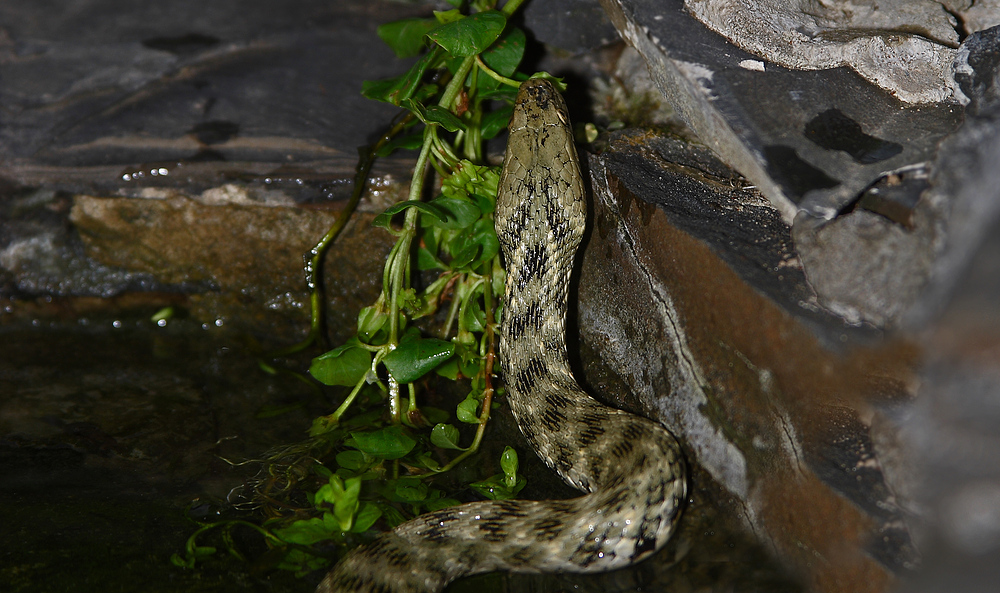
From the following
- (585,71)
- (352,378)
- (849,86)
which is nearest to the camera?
(849,86)

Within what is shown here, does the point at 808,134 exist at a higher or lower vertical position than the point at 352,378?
higher

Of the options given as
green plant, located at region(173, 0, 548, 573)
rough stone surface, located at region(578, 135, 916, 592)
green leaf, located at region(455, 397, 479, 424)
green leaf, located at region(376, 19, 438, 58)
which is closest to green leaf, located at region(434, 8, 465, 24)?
green plant, located at region(173, 0, 548, 573)

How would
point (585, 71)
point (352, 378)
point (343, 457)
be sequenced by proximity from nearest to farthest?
point (343, 457)
point (352, 378)
point (585, 71)

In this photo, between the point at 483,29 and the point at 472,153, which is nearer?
the point at 483,29

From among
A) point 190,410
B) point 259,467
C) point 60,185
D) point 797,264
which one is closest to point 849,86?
point 797,264

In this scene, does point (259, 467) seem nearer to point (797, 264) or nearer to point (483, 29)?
point (483, 29)

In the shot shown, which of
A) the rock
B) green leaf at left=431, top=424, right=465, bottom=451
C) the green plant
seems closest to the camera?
the rock

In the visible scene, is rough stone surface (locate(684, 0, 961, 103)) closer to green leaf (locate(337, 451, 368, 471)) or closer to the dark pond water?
the dark pond water

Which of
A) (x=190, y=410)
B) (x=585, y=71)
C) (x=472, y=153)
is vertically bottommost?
(x=190, y=410)
